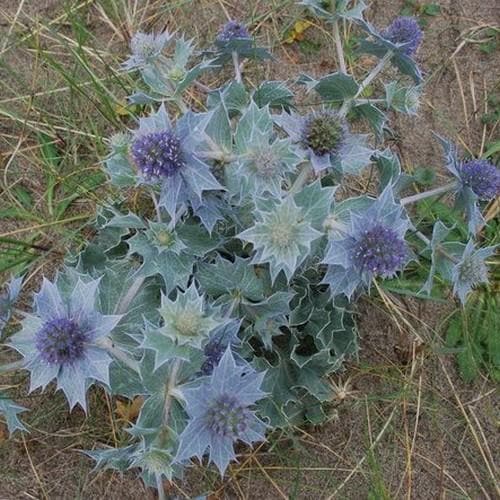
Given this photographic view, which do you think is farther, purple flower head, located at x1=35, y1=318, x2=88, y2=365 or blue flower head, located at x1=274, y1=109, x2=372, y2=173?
blue flower head, located at x1=274, y1=109, x2=372, y2=173

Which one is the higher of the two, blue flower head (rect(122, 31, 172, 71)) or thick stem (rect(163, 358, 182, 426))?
blue flower head (rect(122, 31, 172, 71))

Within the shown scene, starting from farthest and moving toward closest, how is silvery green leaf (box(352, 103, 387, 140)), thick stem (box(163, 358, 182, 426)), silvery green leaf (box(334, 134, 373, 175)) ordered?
silvery green leaf (box(352, 103, 387, 140)) < silvery green leaf (box(334, 134, 373, 175)) < thick stem (box(163, 358, 182, 426))

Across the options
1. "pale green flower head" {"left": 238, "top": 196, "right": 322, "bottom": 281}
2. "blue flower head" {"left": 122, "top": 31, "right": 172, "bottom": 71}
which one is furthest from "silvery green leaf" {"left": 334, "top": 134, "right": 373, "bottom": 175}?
"blue flower head" {"left": 122, "top": 31, "right": 172, "bottom": 71}

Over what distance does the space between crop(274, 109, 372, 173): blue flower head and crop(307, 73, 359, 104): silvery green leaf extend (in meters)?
0.10

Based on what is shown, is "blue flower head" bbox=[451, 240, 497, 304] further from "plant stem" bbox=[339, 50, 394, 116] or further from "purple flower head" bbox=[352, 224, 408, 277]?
"plant stem" bbox=[339, 50, 394, 116]

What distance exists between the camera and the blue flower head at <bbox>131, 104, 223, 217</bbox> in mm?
1354

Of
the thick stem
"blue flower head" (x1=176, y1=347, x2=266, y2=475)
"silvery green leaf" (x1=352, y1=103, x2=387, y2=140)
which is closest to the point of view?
"blue flower head" (x1=176, y1=347, x2=266, y2=475)

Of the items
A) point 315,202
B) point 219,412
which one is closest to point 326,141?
point 315,202

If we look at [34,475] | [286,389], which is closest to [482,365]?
[286,389]

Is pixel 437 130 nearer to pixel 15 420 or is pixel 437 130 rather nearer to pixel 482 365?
pixel 482 365

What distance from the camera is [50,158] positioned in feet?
7.31

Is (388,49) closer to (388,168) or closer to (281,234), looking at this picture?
(388,168)

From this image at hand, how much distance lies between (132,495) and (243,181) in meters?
1.00

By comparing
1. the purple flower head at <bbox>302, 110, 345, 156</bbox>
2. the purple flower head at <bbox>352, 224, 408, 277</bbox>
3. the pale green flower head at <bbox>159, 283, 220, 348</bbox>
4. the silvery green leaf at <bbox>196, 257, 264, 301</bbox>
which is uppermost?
the purple flower head at <bbox>302, 110, 345, 156</bbox>
